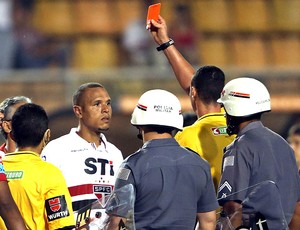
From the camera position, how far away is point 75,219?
21.3ft

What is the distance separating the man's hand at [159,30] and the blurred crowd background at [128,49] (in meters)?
4.95

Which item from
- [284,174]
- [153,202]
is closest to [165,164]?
[153,202]

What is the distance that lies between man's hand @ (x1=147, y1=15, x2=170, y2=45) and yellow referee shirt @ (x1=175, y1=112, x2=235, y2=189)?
806 mm

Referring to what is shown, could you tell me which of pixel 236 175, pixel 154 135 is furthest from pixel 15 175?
pixel 236 175

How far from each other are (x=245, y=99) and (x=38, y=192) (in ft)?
4.45

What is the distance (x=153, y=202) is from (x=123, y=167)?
0.26m

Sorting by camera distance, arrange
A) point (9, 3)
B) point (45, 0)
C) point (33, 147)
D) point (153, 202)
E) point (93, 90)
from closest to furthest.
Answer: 1. point (153, 202)
2. point (33, 147)
3. point (93, 90)
4. point (9, 3)
5. point (45, 0)

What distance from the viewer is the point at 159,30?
24.5 feet

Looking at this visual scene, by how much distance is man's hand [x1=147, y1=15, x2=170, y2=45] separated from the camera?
7.45 m

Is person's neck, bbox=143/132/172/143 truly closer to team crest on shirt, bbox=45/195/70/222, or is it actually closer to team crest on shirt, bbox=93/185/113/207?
team crest on shirt, bbox=45/195/70/222

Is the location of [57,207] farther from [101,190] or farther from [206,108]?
[206,108]

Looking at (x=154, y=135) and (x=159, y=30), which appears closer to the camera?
(x=154, y=135)

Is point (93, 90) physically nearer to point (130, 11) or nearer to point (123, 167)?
point (123, 167)

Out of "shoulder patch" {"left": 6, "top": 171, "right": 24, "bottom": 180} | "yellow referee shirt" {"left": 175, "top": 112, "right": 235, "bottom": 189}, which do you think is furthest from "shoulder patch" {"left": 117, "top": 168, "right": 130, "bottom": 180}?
"yellow referee shirt" {"left": 175, "top": 112, "right": 235, "bottom": 189}
